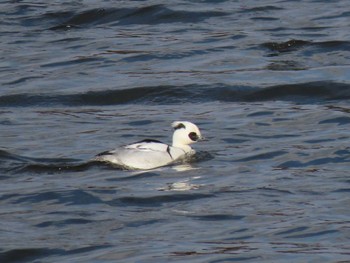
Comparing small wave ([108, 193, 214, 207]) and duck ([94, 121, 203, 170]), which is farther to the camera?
duck ([94, 121, 203, 170])

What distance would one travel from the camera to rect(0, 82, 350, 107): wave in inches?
746

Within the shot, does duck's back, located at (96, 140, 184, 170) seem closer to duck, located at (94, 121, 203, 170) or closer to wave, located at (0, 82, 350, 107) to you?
duck, located at (94, 121, 203, 170)

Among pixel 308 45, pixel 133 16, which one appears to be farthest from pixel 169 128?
pixel 133 16

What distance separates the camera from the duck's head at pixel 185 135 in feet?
50.9

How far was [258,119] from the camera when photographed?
17.5 m

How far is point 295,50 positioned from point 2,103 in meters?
5.11

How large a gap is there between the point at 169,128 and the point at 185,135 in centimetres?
169

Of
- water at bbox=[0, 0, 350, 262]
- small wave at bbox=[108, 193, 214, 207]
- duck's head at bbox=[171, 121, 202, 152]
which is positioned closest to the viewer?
water at bbox=[0, 0, 350, 262]

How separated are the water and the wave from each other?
0.03 metres

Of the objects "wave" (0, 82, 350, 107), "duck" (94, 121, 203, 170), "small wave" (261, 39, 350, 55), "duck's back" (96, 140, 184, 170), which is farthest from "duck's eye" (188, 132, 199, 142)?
"small wave" (261, 39, 350, 55)

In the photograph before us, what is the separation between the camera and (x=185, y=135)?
15.6m

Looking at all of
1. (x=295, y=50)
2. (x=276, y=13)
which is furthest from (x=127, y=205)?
(x=276, y=13)

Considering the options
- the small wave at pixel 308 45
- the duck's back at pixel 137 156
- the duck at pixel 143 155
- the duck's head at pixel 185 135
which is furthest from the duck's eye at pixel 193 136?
the small wave at pixel 308 45

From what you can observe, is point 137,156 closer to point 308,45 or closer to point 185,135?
point 185,135
